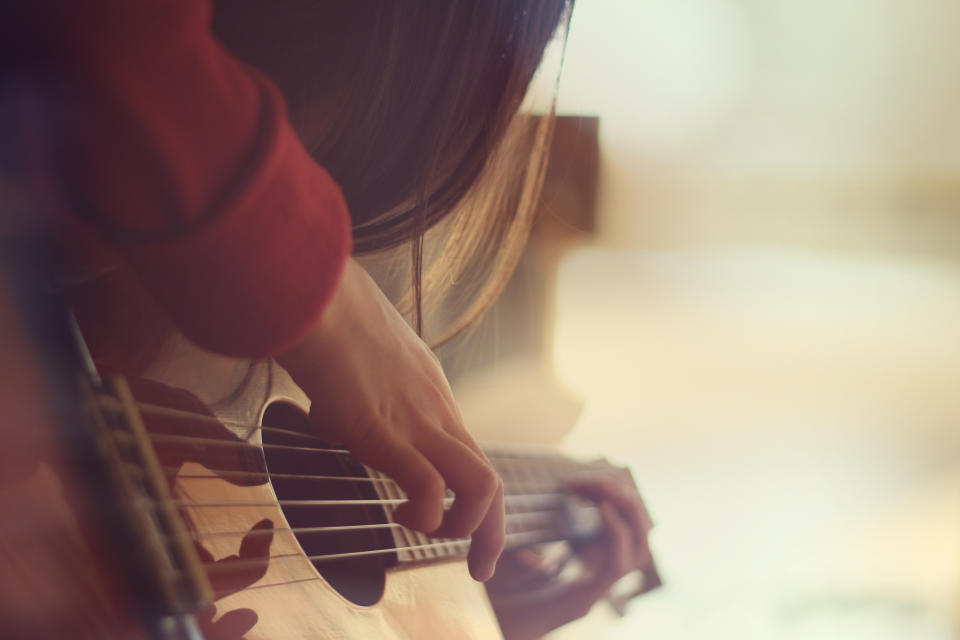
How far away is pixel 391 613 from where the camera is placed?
431 mm

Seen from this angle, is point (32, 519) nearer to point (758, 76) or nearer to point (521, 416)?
point (521, 416)

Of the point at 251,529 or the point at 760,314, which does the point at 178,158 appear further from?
the point at 760,314

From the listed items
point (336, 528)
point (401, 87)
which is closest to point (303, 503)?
point (336, 528)

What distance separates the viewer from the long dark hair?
1.21 feet

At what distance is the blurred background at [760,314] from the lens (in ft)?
2.68

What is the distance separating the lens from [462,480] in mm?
355

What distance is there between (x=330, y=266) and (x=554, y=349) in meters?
0.67

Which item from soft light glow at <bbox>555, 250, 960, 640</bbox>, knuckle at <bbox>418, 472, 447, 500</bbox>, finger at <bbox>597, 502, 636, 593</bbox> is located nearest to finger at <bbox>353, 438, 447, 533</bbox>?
knuckle at <bbox>418, 472, 447, 500</bbox>

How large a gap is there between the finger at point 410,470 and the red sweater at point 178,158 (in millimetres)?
87

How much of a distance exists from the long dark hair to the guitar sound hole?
5.5 inches

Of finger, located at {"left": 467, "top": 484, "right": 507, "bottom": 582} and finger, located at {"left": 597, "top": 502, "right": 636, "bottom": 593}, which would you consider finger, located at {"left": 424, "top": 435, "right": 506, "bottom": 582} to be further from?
finger, located at {"left": 597, "top": 502, "right": 636, "bottom": 593}

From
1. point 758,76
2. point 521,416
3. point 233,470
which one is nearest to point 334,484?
point 233,470

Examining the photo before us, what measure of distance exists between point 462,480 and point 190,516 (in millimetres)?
135

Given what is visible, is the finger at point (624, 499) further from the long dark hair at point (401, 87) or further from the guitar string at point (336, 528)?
the long dark hair at point (401, 87)
